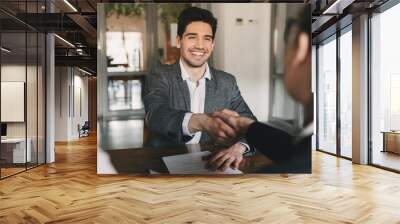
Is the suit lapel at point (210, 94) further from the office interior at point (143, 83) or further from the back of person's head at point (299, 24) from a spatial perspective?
the back of person's head at point (299, 24)

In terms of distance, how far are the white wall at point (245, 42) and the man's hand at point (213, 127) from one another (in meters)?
0.66

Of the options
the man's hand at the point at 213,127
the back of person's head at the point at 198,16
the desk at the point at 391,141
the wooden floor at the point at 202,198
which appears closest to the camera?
the wooden floor at the point at 202,198

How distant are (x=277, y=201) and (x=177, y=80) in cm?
274

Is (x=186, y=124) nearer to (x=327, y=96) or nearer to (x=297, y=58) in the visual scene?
(x=297, y=58)

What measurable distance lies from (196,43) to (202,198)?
2.78 metres

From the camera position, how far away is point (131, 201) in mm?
4902

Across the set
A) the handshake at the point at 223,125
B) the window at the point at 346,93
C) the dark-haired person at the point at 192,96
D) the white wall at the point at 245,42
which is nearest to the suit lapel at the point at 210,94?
the dark-haired person at the point at 192,96

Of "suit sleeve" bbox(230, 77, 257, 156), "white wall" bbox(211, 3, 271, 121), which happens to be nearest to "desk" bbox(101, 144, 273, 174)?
"suit sleeve" bbox(230, 77, 257, 156)

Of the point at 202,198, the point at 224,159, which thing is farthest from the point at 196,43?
the point at 202,198

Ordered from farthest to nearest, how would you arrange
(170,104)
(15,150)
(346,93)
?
(346,93), (15,150), (170,104)

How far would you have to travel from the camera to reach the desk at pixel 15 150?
6.86m

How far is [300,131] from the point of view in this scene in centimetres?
665

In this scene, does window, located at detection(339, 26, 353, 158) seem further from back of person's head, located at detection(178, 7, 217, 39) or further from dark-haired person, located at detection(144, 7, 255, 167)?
back of person's head, located at detection(178, 7, 217, 39)

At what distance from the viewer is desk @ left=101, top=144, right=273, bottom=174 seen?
21.8 ft
